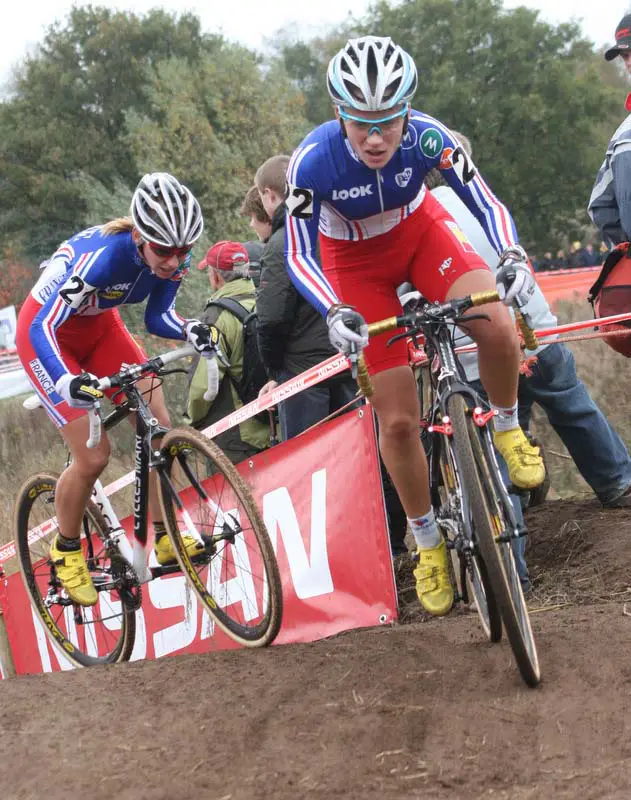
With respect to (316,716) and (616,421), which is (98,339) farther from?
(616,421)

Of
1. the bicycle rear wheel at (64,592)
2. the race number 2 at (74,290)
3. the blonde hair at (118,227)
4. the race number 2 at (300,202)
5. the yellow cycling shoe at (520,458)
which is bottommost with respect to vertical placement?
the bicycle rear wheel at (64,592)

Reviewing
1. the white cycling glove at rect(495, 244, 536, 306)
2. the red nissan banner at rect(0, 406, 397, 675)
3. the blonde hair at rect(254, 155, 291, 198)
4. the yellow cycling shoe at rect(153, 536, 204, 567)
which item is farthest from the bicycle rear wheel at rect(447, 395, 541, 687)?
the blonde hair at rect(254, 155, 291, 198)

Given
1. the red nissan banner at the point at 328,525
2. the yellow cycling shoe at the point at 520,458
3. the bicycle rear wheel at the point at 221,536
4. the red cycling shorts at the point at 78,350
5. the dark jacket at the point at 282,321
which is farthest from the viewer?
the dark jacket at the point at 282,321

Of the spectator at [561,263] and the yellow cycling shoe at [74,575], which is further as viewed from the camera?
the spectator at [561,263]

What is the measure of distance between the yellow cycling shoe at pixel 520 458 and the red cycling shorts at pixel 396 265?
61 cm

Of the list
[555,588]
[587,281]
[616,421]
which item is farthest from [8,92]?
[555,588]

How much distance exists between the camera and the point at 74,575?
6.80 m

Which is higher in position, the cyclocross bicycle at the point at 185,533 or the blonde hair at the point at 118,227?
the blonde hair at the point at 118,227

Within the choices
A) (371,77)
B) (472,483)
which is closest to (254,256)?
(371,77)

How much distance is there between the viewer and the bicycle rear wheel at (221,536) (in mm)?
5773

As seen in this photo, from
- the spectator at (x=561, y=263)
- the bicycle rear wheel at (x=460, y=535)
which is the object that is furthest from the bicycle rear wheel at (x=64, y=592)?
the spectator at (x=561, y=263)

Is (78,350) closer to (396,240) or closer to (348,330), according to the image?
(396,240)

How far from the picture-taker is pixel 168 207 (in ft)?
19.3

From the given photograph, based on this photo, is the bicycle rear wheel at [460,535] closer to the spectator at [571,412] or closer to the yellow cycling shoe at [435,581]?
the yellow cycling shoe at [435,581]
